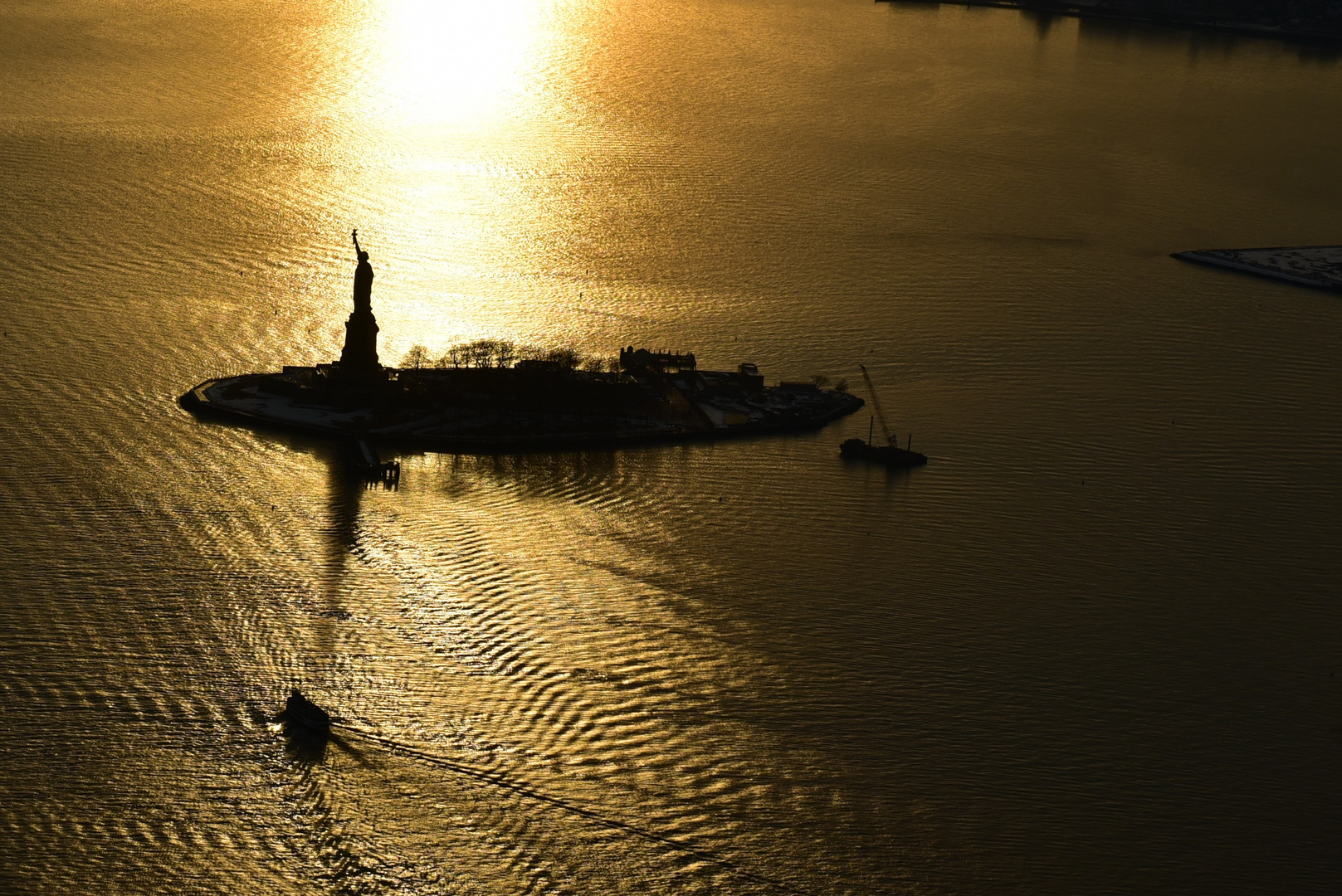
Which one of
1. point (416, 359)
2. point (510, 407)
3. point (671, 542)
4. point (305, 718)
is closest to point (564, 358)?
point (510, 407)

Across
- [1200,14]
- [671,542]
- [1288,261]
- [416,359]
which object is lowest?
[671,542]

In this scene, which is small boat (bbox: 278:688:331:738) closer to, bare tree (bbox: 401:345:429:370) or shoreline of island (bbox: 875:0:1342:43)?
bare tree (bbox: 401:345:429:370)

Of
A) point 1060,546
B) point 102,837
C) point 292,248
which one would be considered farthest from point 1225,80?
point 102,837

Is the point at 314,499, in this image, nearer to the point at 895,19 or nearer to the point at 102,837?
the point at 102,837

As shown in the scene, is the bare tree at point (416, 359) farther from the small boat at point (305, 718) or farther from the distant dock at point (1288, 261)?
the distant dock at point (1288, 261)

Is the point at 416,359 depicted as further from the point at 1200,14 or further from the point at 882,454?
the point at 1200,14

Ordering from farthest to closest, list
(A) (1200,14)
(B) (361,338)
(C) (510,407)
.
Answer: (A) (1200,14) < (B) (361,338) < (C) (510,407)
